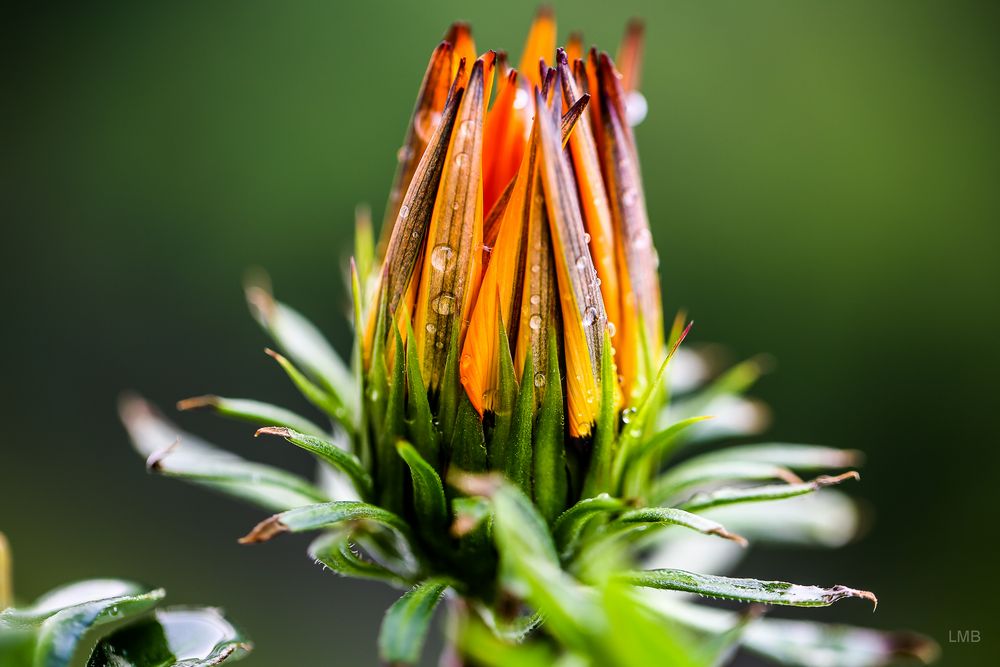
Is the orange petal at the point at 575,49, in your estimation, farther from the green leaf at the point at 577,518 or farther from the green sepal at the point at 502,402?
the green leaf at the point at 577,518

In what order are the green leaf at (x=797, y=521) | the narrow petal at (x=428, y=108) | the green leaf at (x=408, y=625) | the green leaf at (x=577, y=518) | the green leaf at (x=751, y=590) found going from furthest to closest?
the green leaf at (x=797, y=521)
the narrow petal at (x=428, y=108)
the green leaf at (x=577, y=518)
the green leaf at (x=751, y=590)
the green leaf at (x=408, y=625)

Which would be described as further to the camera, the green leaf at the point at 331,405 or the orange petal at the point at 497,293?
the green leaf at the point at 331,405

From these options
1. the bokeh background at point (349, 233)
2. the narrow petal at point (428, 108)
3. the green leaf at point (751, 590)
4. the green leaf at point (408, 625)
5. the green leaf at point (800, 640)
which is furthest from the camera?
the bokeh background at point (349, 233)

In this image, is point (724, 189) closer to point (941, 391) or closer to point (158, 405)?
point (941, 391)

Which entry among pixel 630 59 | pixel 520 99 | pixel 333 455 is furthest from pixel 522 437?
pixel 630 59

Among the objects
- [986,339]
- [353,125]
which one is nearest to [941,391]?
[986,339]

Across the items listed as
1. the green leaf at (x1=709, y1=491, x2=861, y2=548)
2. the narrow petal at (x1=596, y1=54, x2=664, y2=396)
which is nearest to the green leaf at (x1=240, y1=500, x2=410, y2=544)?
the narrow petal at (x1=596, y1=54, x2=664, y2=396)

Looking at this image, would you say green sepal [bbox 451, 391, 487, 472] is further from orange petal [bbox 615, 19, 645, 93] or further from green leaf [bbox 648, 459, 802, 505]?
orange petal [bbox 615, 19, 645, 93]

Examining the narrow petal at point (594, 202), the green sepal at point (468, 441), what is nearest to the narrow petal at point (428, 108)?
the narrow petal at point (594, 202)
